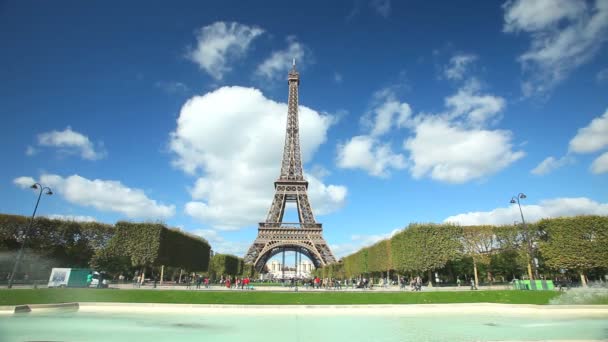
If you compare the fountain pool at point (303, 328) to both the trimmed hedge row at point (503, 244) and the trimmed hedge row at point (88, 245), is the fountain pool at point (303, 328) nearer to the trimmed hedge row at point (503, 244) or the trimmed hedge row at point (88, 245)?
the trimmed hedge row at point (88, 245)

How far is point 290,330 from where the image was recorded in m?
10.2

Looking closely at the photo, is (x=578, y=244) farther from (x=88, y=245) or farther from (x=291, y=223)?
(x=88, y=245)

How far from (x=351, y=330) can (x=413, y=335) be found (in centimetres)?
186

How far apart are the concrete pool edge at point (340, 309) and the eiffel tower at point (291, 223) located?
38.1 metres

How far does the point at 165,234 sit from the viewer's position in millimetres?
34969

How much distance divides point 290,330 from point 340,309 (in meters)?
6.80

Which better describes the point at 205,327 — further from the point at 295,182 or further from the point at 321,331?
the point at 295,182

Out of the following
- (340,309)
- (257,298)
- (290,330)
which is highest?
(257,298)

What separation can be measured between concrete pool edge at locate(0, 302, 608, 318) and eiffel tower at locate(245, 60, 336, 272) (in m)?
38.1

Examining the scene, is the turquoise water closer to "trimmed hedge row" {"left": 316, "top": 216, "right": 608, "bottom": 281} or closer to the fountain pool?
the fountain pool

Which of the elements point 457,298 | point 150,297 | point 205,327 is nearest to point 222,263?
point 150,297

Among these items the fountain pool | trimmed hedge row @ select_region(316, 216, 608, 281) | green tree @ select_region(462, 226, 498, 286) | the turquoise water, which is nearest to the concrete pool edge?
the fountain pool

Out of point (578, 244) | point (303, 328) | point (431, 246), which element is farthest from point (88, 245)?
point (578, 244)

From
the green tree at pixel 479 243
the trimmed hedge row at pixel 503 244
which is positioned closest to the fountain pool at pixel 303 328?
the trimmed hedge row at pixel 503 244
